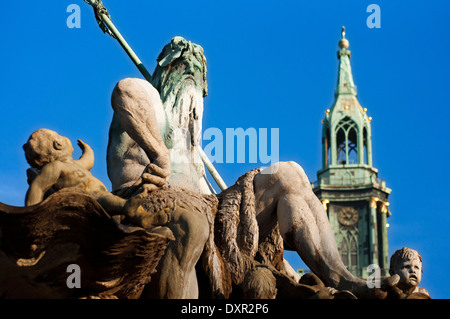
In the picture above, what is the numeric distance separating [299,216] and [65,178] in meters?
2.38

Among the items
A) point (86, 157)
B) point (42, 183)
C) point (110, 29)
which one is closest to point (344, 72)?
point (110, 29)

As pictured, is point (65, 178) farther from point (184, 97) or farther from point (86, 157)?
point (184, 97)

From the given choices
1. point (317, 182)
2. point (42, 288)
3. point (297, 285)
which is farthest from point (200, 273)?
point (317, 182)

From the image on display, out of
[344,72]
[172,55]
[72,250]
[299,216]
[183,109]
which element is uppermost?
[344,72]

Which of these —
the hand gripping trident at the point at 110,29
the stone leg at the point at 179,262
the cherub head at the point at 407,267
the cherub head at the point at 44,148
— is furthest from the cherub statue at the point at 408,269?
the cherub head at the point at 44,148

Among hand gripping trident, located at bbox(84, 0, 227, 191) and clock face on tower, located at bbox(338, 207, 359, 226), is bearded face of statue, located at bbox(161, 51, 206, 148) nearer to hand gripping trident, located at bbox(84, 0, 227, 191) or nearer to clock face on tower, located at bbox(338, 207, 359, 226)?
hand gripping trident, located at bbox(84, 0, 227, 191)

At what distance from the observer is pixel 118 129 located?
1012 cm

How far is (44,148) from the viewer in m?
8.45

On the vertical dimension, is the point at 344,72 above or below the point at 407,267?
above

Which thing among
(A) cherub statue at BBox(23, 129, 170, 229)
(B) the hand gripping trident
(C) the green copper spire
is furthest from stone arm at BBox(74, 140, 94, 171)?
(C) the green copper spire

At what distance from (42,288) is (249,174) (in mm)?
2585

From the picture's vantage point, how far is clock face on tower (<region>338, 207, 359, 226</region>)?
97438 millimetres

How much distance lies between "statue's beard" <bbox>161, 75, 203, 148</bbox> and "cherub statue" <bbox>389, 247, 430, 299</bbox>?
8.12 ft
